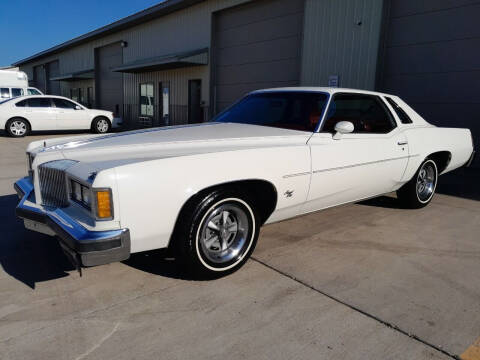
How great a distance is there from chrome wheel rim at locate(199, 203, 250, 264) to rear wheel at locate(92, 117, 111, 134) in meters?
13.4

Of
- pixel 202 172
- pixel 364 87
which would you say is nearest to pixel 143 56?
pixel 364 87

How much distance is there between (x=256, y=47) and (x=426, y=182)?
910 cm

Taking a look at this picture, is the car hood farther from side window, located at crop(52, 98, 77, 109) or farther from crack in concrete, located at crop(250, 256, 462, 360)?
side window, located at crop(52, 98, 77, 109)

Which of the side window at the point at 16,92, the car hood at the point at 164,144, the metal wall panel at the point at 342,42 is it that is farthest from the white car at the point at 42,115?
the car hood at the point at 164,144

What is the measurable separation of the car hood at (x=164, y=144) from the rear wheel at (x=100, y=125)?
12.1m

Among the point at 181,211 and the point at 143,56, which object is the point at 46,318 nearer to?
the point at 181,211

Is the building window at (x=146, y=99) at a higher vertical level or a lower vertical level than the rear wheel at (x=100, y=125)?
higher

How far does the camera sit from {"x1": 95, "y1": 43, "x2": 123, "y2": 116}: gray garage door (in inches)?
867

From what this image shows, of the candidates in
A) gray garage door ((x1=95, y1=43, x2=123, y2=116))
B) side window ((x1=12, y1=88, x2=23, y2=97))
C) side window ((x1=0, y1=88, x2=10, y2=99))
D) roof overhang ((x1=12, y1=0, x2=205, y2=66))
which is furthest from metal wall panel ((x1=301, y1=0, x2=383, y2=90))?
side window ((x1=0, y1=88, x2=10, y2=99))

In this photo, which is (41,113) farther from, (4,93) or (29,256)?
(29,256)

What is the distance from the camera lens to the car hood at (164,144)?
9.30 feet

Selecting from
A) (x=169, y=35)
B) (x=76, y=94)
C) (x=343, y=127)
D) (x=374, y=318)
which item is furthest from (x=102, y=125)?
(x=76, y=94)

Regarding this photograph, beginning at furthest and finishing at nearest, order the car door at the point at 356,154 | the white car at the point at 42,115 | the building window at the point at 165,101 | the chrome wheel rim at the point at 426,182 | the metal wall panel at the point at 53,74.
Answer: the metal wall panel at the point at 53,74
the building window at the point at 165,101
the white car at the point at 42,115
the chrome wheel rim at the point at 426,182
the car door at the point at 356,154

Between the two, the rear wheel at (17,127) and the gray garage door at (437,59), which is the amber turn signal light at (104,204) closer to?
the gray garage door at (437,59)
